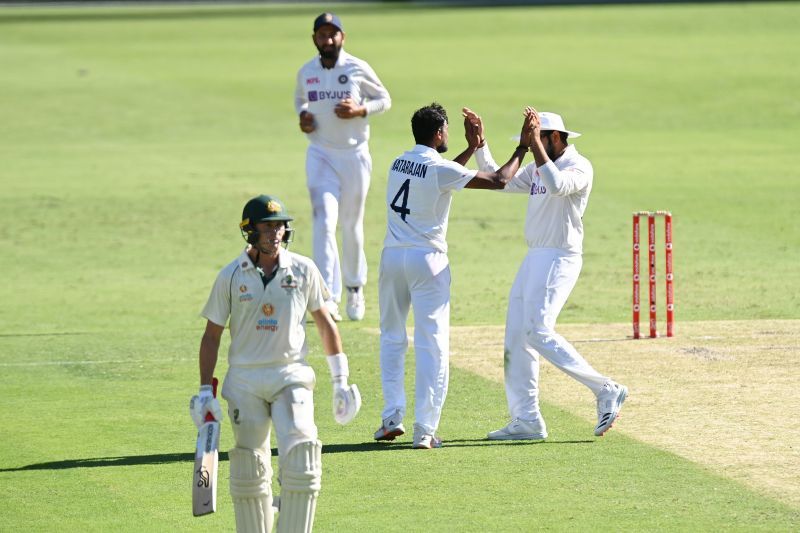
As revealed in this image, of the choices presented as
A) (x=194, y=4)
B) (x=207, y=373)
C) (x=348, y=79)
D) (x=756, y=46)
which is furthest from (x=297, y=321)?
(x=194, y=4)

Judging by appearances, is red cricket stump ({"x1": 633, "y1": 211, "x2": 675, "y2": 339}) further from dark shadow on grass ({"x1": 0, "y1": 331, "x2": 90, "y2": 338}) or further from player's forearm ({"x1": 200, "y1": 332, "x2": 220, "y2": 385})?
player's forearm ({"x1": 200, "y1": 332, "x2": 220, "y2": 385})

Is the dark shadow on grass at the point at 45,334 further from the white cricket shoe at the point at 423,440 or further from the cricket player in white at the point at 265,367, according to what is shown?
the cricket player in white at the point at 265,367

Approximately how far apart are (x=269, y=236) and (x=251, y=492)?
4.11ft

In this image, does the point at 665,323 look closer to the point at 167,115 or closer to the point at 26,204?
the point at 26,204

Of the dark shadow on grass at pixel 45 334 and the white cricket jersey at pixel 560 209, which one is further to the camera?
the dark shadow on grass at pixel 45 334

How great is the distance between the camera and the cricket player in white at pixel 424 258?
998 cm

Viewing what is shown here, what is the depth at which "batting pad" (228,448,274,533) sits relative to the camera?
7.54 m

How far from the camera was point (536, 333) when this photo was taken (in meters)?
10.2

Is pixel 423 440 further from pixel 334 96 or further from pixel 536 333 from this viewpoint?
pixel 334 96

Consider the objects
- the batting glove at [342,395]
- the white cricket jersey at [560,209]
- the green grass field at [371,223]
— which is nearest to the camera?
the batting glove at [342,395]

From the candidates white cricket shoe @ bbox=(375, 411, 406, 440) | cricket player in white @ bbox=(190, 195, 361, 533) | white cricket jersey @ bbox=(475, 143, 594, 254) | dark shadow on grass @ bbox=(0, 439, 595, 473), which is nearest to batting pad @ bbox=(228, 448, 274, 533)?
cricket player in white @ bbox=(190, 195, 361, 533)

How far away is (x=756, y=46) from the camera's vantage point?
133ft

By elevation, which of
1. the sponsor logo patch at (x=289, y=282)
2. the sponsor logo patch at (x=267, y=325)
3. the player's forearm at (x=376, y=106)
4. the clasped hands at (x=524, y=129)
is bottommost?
the sponsor logo patch at (x=267, y=325)

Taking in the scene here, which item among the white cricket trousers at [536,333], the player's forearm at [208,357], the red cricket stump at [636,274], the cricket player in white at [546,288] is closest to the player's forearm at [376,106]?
the red cricket stump at [636,274]
